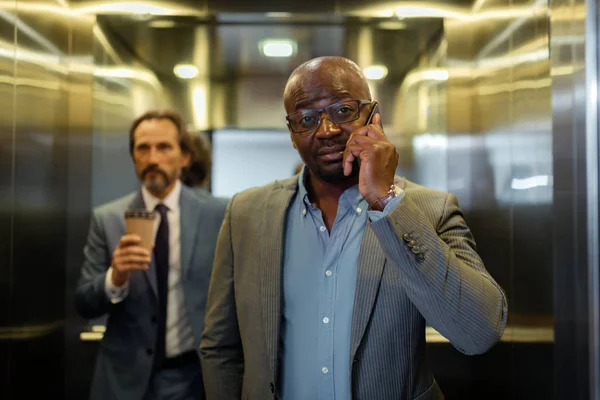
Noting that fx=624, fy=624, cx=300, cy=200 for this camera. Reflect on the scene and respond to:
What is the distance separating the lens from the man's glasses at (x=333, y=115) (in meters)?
1.70

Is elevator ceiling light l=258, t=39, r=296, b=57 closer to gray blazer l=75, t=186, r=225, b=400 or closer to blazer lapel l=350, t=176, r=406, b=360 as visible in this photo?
gray blazer l=75, t=186, r=225, b=400

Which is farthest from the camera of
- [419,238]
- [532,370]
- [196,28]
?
[196,28]

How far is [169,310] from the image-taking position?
288 centimetres

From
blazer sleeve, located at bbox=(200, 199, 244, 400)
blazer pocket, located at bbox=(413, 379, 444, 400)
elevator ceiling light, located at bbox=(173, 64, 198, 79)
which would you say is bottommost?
blazer pocket, located at bbox=(413, 379, 444, 400)

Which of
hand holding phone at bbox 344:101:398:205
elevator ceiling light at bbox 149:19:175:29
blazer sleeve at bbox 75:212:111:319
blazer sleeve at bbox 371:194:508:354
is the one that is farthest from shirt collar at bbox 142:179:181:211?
blazer sleeve at bbox 371:194:508:354

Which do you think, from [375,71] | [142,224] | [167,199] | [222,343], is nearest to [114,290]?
[142,224]

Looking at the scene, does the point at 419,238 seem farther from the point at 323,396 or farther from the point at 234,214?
the point at 234,214

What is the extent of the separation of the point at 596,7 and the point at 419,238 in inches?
38.6

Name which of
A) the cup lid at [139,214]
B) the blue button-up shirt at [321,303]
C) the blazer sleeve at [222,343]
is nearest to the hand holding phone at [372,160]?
the blue button-up shirt at [321,303]

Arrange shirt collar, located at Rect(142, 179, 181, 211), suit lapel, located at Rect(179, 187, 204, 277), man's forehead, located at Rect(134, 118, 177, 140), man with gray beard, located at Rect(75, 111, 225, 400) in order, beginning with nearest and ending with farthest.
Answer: man with gray beard, located at Rect(75, 111, 225, 400) → suit lapel, located at Rect(179, 187, 204, 277) → shirt collar, located at Rect(142, 179, 181, 211) → man's forehead, located at Rect(134, 118, 177, 140)

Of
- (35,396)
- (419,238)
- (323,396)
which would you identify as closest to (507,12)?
(419,238)

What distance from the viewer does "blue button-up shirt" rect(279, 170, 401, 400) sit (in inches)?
65.6

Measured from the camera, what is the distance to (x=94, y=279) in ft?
9.58

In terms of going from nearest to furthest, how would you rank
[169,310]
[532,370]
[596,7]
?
[596,7], [532,370], [169,310]
